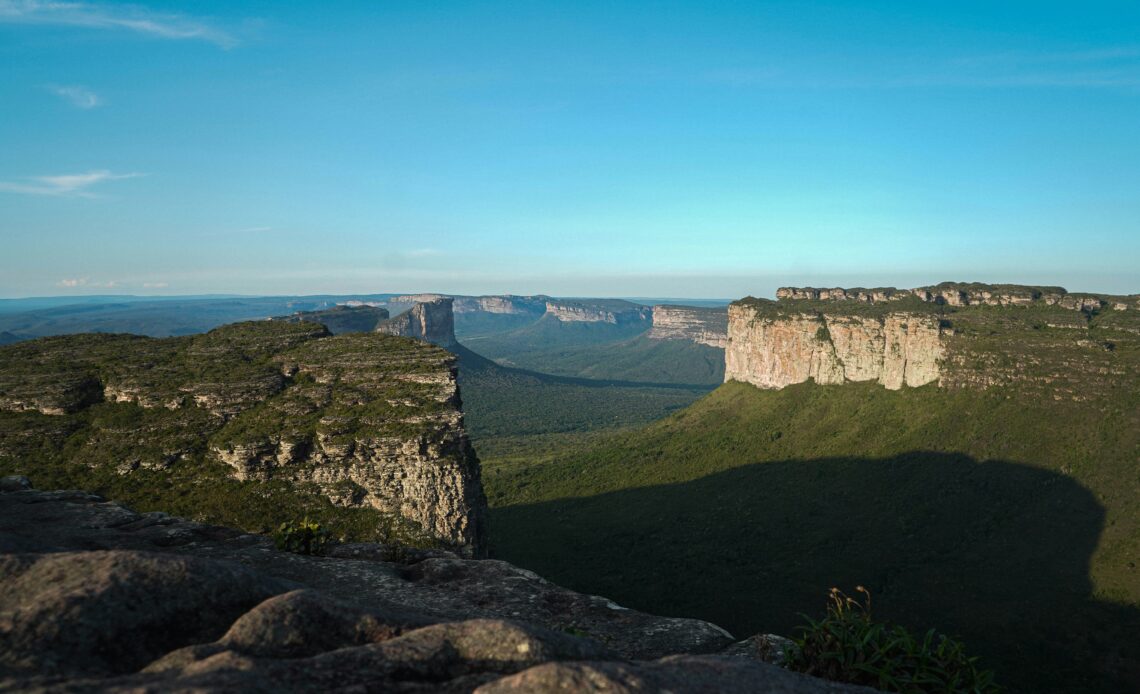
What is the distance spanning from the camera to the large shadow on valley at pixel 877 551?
36625mm

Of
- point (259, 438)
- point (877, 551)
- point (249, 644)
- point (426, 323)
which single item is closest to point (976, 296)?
point (877, 551)

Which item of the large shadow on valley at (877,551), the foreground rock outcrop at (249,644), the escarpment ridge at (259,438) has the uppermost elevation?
the foreground rock outcrop at (249,644)

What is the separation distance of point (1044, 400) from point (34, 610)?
78815 millimetres

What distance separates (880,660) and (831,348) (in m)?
87.9

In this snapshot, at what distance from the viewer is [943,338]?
2825 inches

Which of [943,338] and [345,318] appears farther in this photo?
[345,318]

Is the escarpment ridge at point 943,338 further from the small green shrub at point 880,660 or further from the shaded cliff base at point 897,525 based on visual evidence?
the small green shrub at point 880,660

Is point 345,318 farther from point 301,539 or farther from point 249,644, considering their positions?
point 249,644

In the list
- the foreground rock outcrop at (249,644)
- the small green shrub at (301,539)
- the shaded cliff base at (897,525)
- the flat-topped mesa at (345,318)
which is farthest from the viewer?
the flat-topped mesa at (345,318)

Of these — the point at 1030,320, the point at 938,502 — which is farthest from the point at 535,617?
the point at 1030,320

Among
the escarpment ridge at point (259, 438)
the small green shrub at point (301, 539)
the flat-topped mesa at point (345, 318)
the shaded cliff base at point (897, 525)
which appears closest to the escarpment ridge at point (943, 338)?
the shaded cliff base at point (897, 525)

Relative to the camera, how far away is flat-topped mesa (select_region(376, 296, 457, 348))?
566ft

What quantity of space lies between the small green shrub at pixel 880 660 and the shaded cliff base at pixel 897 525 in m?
29.0

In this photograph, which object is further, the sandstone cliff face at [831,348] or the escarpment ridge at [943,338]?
the sandstone cliff face at [831,348]
